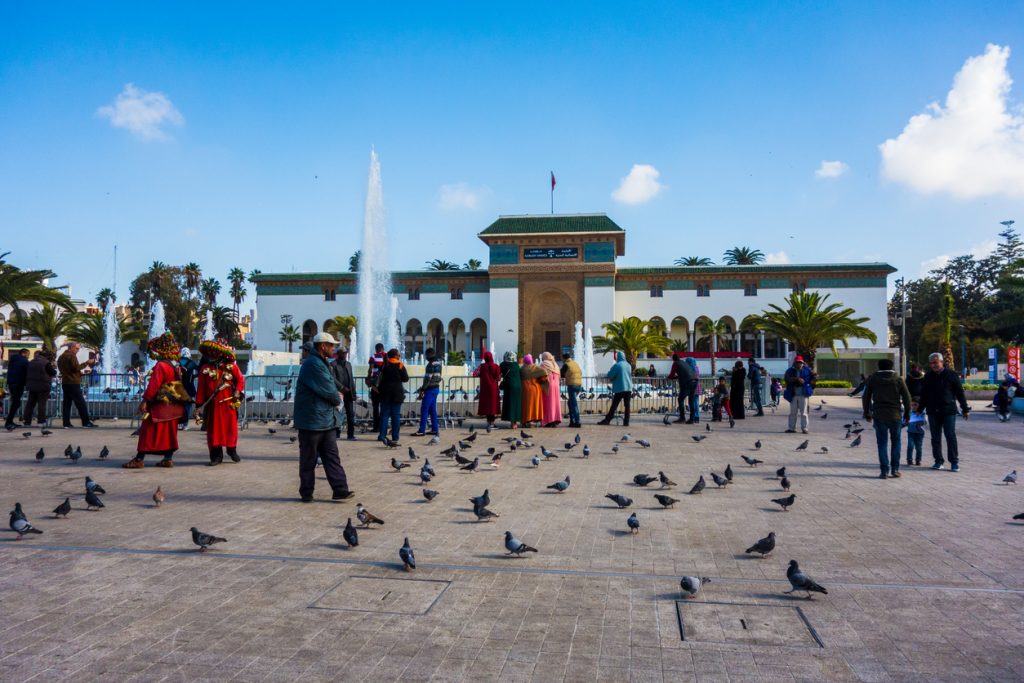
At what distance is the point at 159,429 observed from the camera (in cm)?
963

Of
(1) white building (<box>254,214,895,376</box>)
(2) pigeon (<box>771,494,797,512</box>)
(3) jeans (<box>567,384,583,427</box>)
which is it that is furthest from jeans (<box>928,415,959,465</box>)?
(1) white building (<box>254,214,895,376</box>)

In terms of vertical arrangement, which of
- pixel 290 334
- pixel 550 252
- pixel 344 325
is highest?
pixel 550 252

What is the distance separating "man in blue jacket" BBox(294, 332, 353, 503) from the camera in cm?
730

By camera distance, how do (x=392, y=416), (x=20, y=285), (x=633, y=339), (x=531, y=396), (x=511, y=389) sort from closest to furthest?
(x=392, y=416) → (x=511, y=389) → (x=531, y=396) → (x=20, y=285) → (x=633, y=339)

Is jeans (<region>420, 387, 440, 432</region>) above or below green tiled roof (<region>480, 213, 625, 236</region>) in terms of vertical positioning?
below

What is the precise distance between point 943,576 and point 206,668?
14.6ft

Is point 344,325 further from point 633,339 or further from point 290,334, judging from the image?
point 633,339

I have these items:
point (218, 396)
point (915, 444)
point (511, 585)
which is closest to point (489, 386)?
point (218, 396)

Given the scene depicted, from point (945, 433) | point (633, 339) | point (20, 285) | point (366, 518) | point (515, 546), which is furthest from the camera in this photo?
point (633, 339)

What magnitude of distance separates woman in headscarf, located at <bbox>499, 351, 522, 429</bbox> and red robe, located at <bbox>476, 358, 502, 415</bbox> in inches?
5.6

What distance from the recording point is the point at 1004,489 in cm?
846

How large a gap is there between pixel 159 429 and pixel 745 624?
8.05 m

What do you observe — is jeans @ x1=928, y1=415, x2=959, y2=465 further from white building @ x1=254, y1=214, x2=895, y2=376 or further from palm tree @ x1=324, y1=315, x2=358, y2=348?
palm tree @ x1=324, y1=315, x2=358, y2=348

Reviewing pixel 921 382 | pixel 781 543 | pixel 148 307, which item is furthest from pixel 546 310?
pixel 781 543
